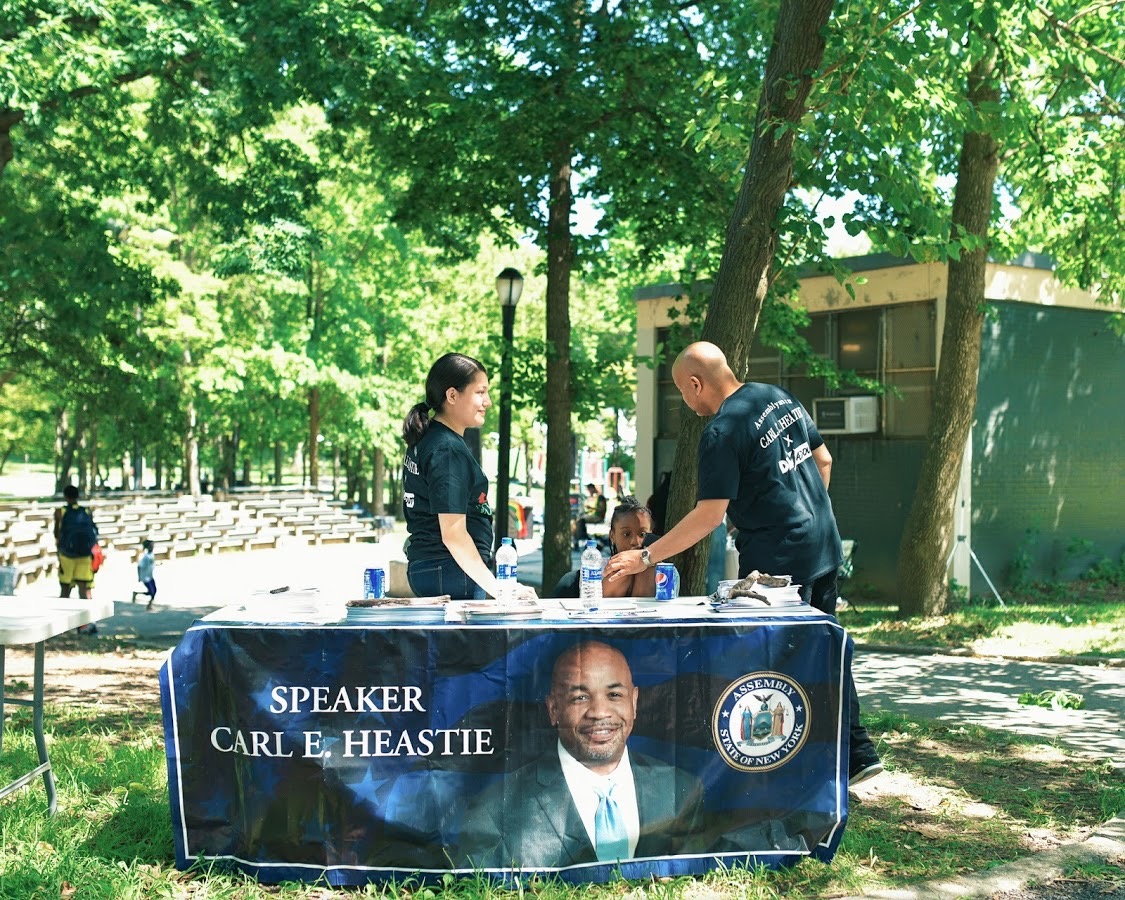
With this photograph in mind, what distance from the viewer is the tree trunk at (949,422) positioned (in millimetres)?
14711

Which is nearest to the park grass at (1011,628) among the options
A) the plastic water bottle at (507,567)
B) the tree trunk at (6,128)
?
the plastic water bottle at (507,567)

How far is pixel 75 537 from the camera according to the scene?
15547mm

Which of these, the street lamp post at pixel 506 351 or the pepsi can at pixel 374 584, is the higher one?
the street lamp post at pixel 506 351

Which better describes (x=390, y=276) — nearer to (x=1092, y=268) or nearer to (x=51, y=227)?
(x=51, y=227)

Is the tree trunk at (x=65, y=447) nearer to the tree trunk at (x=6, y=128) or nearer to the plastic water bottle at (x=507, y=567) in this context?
the tree trunk at (x=6, y=128)

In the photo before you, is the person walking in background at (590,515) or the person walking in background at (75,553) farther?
the person walking in background at (590,515)

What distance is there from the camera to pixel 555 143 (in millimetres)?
15406

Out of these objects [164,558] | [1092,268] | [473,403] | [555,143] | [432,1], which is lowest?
[164,558]

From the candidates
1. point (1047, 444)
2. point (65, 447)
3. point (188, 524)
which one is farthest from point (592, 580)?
point (65, 447)

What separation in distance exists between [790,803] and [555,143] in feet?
39.3

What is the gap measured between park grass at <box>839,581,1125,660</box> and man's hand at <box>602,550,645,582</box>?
792cm

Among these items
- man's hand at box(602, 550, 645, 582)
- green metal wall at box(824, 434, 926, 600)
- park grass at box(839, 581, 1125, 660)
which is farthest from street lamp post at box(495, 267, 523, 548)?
man's hand at box(602, 550, 645, 582)

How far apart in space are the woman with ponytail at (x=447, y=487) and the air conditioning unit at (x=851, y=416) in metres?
14.5

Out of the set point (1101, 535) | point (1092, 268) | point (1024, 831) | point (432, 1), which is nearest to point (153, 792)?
point (1024, 831)
